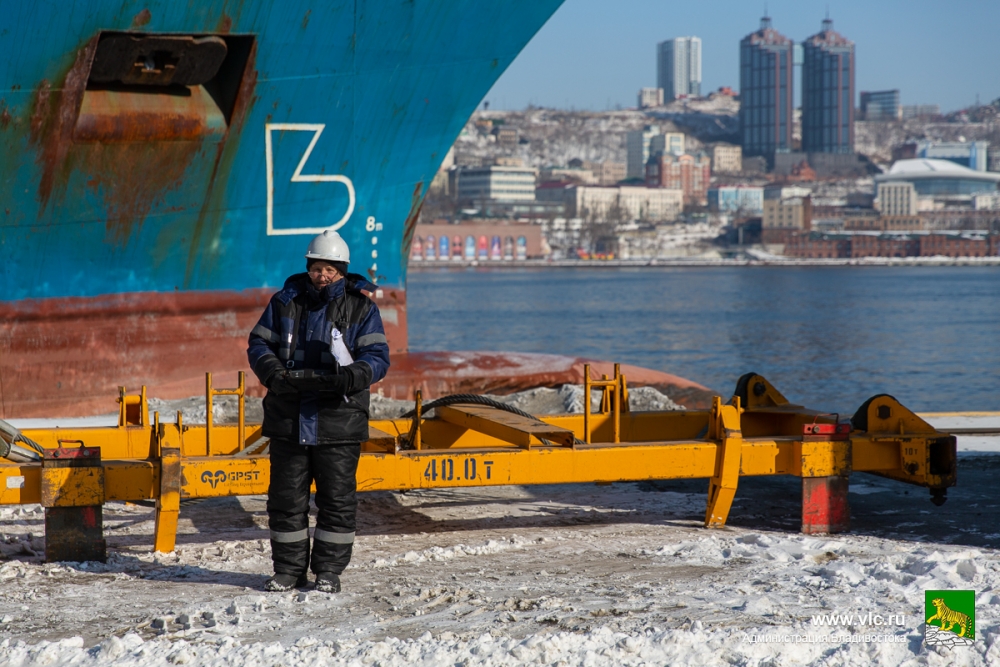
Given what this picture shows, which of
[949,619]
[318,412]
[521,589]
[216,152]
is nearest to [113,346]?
[216,152]

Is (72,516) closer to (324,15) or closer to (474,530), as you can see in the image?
(474,530)

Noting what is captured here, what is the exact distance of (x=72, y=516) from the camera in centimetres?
481

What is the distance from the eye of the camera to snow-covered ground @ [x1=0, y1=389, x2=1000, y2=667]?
3.62m

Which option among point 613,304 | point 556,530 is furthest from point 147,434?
point 613,304

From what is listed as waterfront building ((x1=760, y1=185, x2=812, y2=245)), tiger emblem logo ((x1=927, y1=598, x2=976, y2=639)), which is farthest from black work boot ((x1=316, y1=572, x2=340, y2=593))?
waterfront building ((x1=760, y1=185, x2=812, y2=245))

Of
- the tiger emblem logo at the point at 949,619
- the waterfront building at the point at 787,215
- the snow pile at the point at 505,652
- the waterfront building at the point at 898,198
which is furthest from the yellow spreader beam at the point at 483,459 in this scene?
the waterfront building at the point at 898,198

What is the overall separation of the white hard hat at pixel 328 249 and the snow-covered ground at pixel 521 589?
1.32 meters

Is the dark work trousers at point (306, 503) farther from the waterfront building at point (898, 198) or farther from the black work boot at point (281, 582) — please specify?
the waterfront building at point (898, 198)

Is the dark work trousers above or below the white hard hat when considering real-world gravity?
below

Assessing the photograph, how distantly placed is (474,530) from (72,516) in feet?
6.26

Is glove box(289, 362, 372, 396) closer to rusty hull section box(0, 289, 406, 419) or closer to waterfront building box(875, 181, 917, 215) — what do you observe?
rusty hull section box(0, 289, 406, 419)

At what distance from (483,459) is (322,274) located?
1.28m

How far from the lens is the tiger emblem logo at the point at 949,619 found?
3754 millimetres

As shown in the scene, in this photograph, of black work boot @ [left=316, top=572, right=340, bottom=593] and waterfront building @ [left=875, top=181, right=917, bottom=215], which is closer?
black work boot @ [left=316, top=572, right=340, bottom=593]
